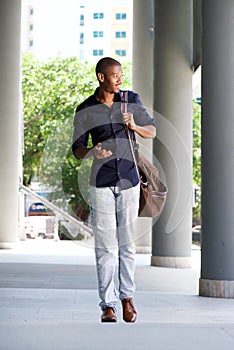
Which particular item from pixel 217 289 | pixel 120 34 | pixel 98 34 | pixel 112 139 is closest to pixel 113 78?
pixel 112 139

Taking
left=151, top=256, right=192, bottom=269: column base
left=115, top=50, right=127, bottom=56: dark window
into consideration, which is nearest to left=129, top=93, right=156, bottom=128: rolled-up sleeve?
left=151, top=256, right=192, bottom=269: column base

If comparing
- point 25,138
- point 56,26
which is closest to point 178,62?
point 25,138

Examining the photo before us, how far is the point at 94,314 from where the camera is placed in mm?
9023

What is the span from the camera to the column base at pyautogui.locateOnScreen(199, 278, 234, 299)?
11641 millimetres

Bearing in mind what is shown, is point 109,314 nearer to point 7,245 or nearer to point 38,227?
point 7,245

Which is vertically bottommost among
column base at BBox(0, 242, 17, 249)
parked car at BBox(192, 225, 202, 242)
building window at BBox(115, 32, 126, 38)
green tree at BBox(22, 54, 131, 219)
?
parked car at BBox(192, 225, 202, 242)

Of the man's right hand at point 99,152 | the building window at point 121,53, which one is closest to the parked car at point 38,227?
the man's right hand at point 99,152

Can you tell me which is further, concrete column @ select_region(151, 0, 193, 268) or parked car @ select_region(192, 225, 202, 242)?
parked car @ select_region(192, 225, 202, 242)

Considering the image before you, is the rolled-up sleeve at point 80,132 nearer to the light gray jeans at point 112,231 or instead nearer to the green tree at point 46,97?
the light gray jeans at point 112,231

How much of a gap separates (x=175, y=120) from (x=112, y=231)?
11.4 meters

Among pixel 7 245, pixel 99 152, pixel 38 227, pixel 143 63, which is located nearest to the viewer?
pixel 99 152

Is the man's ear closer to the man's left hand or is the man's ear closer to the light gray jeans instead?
the man's left hand

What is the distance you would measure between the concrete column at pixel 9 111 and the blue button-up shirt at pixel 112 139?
62.8 feet

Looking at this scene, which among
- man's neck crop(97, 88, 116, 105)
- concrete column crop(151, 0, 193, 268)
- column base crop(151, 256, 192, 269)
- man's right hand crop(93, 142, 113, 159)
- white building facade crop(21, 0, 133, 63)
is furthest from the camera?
white building facade crop(21, 0, 133, 63)
